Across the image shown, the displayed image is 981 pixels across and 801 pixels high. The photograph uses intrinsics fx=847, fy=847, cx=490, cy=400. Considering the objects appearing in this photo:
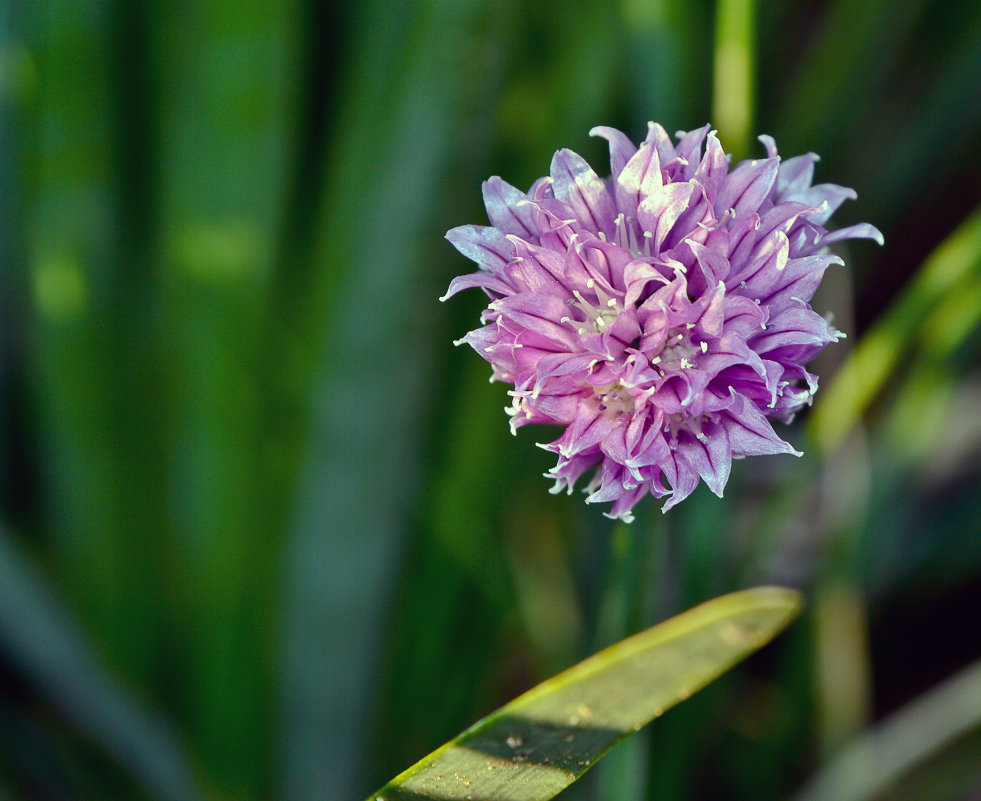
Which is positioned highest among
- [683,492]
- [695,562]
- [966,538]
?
[683,492]

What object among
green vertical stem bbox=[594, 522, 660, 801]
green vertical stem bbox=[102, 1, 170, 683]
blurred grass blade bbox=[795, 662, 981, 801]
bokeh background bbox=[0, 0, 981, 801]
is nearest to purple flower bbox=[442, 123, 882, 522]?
green vertical stem bbox=[594, 522, 660, 801]

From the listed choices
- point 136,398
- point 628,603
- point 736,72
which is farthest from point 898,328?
point 136,398

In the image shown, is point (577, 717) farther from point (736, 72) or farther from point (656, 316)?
point (736, 72)

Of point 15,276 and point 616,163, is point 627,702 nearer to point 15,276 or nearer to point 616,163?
point 616,163

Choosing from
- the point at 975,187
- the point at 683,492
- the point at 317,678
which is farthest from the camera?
the point at 975,187

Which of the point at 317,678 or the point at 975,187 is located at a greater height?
the point at 975,187

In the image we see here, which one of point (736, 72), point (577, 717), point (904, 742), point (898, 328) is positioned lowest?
point (904, 742)

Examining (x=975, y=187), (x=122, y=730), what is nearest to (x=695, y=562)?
(x=122, y=730)

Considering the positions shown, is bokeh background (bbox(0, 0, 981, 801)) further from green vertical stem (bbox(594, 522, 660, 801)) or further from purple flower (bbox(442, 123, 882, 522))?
purple flower (bbox(442, 123, 882, 522))
